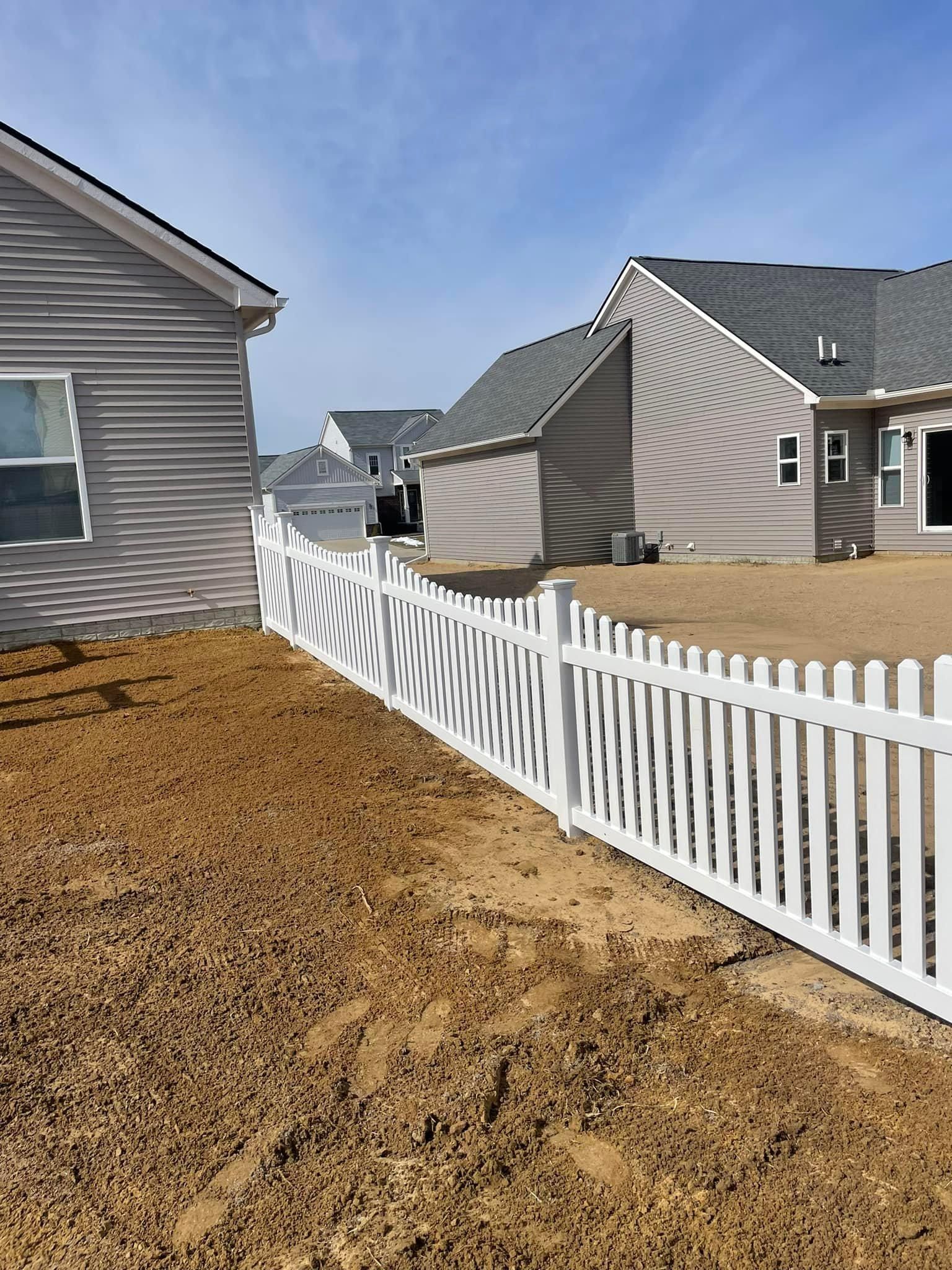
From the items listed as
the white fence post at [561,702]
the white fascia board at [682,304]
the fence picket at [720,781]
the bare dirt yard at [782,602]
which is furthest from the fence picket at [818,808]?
the white fascia board at [682,304]

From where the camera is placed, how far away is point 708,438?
65.1 feet

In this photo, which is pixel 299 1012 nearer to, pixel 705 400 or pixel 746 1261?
pixel 746 1261

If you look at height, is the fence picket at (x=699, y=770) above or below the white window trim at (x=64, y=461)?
below

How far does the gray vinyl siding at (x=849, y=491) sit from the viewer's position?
1744cm

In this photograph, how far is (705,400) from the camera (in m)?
19.7

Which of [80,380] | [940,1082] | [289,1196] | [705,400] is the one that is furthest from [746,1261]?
A: [705,400]

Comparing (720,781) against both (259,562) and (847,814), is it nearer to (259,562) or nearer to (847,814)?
(847,814)

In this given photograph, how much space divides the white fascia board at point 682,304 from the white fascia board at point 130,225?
10846 mm

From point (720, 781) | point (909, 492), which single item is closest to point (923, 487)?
point (909, 492)

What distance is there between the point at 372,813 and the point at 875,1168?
308 centimetres

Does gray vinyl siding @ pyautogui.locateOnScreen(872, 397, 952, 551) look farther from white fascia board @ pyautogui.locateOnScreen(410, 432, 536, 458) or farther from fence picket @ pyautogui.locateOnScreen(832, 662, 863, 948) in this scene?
fence picket @ pyautogui.locateOnScreen(832, 662, 863, 948)

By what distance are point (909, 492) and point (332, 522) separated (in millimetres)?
35460

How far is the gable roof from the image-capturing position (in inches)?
1984

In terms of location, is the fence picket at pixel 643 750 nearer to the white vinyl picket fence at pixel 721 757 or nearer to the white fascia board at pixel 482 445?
the white vinyl picket fence at pixel 721 757
